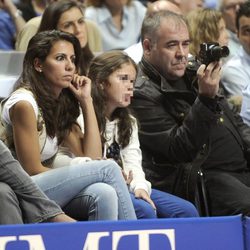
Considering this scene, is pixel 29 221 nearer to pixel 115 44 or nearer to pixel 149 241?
pixel 149 241

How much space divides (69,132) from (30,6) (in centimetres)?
266

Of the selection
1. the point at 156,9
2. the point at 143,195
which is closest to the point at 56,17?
the point at 156,9

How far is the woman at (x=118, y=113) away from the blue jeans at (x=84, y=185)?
0.43 metres

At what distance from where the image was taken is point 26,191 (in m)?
3.96

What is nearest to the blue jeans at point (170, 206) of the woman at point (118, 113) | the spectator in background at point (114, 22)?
the woman at point (118, 113)

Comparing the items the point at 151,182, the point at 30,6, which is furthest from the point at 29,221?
the point at 30,6

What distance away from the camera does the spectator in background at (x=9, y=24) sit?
6.75m

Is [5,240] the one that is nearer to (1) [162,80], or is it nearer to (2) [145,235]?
(2) [145,235]

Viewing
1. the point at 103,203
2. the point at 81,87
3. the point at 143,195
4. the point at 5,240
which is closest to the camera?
the point at 5,240

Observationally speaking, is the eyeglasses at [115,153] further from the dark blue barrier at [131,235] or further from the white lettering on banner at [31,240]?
the white lettering on banner at [31,240]

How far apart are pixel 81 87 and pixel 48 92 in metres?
0.20

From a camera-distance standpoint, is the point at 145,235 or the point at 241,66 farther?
the point at 241,66

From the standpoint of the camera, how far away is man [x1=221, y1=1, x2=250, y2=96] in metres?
5.90

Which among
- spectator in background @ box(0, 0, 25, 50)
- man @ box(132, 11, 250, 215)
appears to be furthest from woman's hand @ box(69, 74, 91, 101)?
spectator in background @ box(0, 0, 25, 50)
